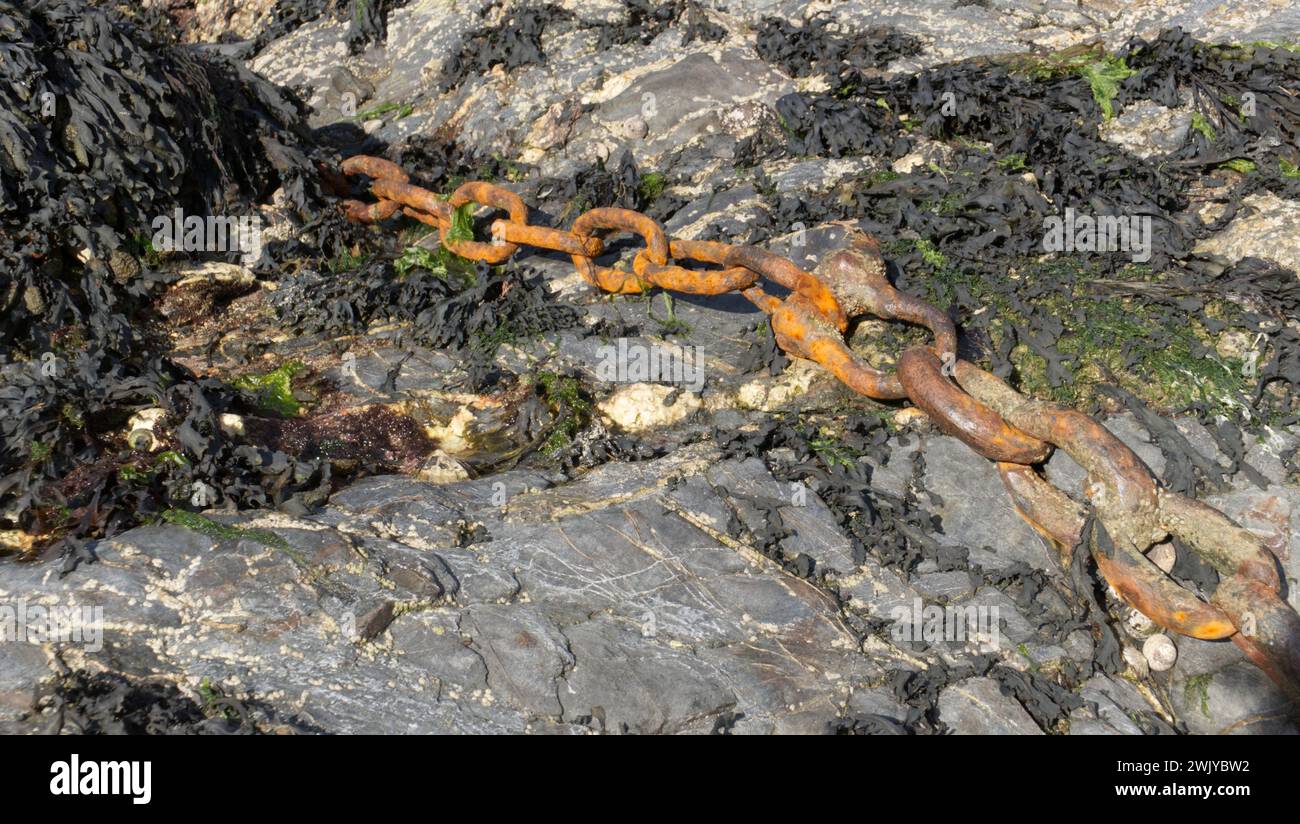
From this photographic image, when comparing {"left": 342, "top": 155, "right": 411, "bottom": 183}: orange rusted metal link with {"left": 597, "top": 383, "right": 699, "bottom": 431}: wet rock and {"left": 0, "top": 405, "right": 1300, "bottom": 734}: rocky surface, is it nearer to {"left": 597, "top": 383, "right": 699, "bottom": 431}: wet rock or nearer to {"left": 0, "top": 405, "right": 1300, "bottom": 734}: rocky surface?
{"left": 597, "top": 383, "right": 699, "bottom": 431}: wet rock

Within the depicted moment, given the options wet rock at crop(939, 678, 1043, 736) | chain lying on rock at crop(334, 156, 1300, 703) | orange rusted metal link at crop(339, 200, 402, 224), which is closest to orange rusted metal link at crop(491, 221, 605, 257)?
chain lying on rock at crop(334, 156, 1300, 703)

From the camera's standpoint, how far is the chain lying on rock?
4.04m

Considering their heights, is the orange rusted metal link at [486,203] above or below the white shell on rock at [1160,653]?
above

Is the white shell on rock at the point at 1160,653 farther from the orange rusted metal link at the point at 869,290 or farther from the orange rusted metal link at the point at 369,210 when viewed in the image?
the orange rusted metal link at the point at 369,210

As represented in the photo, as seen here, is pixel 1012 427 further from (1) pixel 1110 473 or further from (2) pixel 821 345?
(2) pixel 821 345

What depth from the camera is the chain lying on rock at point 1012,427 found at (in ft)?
13.2

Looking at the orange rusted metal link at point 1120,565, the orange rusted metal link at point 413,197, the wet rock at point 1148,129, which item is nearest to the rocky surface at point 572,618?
the orange rusted metal link at point 1120,565

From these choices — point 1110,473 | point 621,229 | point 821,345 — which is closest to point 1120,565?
point 1110,473

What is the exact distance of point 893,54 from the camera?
7477 mm

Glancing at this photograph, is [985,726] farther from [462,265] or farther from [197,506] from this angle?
[462,265]

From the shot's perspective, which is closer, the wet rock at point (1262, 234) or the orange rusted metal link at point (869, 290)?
the orange rusted metal link at point (869, 290)

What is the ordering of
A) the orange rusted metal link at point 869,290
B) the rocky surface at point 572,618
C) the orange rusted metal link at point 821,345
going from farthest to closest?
the orange rusted metal link at point 869,290
the orange rusted metal link at point 821,345
the rocky surface at point 572,618
